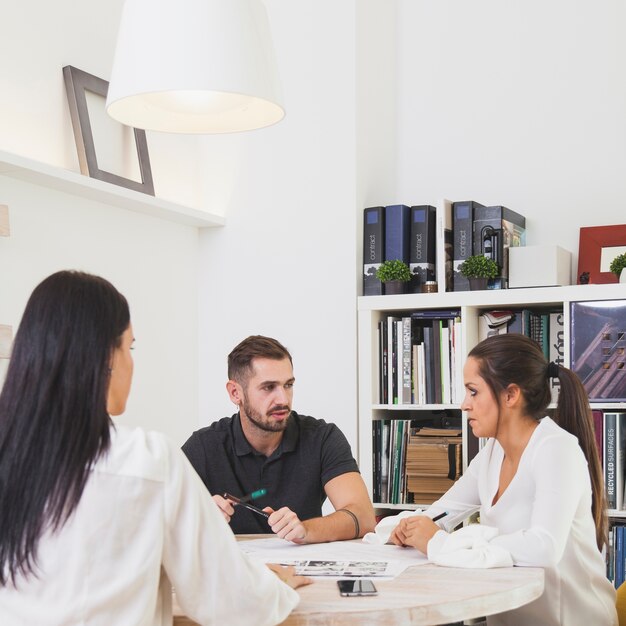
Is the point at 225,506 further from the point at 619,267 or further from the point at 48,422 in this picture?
the point at 619,267

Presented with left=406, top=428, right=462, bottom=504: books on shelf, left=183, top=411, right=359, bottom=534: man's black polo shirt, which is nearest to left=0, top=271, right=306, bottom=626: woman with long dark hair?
left=183, top=411, right=359, bottom=534: man's black polo shirt

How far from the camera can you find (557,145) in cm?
374

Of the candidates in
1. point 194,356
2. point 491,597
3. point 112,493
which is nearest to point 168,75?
point 112,493

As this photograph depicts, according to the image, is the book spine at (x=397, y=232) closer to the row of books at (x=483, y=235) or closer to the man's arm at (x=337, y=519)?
the row of books at (x=483, y=235)

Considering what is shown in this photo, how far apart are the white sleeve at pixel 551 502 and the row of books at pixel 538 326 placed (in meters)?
1.27

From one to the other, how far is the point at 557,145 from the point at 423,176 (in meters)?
0.57

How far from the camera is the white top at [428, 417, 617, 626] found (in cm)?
203

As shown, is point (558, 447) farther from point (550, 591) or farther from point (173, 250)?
point (173, 250)

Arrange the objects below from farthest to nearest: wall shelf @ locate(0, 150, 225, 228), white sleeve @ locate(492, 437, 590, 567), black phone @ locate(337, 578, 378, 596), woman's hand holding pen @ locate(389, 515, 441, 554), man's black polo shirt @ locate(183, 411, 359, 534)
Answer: wall shelf @ locate(0, 150, 225, 228) → man's black polo shirt @ locate(183, 411, 359, 534) → woman's hand holding pen @ locate(389, 515, 441, 554) → white sleeve @ locate(492, 437, 590, 567) → black phone @ locate(337, 578, 378, 596)

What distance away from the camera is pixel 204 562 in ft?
4.71

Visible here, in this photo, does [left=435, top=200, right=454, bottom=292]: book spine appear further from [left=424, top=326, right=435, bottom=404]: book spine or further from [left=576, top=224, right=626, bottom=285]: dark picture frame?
[left=576, top=224, right=626, bottom=285]: dark picture frame

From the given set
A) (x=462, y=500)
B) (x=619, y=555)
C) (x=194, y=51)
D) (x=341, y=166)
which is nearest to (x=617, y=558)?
(x=619, y=555)

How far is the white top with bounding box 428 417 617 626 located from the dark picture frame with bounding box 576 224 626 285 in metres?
1.28

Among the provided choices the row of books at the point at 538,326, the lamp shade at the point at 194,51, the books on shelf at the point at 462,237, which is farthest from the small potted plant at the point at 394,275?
the lamp shade at the point at 194,51
